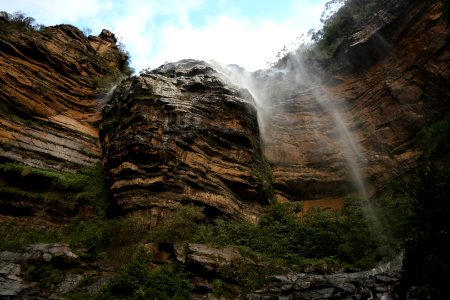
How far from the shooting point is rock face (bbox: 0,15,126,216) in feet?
56.1

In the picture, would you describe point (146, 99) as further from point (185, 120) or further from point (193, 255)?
point (193, 255)

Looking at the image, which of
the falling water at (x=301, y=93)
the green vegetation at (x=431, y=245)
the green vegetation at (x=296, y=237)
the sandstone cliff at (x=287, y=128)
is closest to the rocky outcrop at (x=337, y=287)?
the green vegetation at (x=431, y=245)

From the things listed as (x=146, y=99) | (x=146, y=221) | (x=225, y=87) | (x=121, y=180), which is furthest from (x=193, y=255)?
(x=225, y=87)

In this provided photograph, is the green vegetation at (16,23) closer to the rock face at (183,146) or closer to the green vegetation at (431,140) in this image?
the rock face at (183,146)

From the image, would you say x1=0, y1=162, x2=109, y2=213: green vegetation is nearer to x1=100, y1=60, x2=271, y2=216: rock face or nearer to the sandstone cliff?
x1=100, y1=60, x2=271, y2=216: rock face

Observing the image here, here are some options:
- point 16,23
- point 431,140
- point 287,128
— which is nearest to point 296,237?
point 431,140

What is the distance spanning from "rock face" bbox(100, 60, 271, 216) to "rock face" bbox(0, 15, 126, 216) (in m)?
2.05

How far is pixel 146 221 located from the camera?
15422 mm

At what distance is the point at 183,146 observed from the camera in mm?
18656

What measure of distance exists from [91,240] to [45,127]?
8.67 meters

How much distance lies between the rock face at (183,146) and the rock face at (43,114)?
2050 millimetres

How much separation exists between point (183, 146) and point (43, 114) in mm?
8856

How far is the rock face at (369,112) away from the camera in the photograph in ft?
65.8

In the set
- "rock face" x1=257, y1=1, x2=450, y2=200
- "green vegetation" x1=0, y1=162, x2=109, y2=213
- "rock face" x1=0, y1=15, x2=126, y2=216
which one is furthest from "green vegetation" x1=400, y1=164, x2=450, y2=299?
"rock face" x1=0, y1=15, x2=126, y2=216
